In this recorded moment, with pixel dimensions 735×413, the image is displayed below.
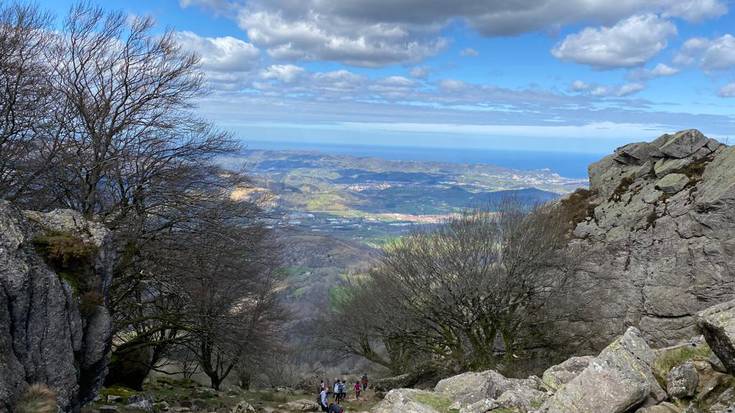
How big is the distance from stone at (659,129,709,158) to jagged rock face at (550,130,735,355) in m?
0.06

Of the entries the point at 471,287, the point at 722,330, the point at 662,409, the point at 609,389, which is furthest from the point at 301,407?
the point at 722,330

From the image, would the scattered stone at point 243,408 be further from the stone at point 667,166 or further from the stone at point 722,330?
the stone at point 667,166

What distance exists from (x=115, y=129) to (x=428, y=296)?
1818 cm

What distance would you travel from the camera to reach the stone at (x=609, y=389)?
9406mm

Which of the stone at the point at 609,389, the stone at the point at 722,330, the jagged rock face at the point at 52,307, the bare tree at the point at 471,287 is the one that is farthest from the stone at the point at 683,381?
the bare tree at the point at 471,287

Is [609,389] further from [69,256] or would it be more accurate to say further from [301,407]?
[301,407]

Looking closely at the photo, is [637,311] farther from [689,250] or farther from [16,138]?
[16,138]

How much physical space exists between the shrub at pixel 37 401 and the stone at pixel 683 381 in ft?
43.9

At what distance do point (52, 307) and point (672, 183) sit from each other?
1492 inches

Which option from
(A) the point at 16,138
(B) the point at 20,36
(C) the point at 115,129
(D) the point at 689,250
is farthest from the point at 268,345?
(D) the point at 689,250

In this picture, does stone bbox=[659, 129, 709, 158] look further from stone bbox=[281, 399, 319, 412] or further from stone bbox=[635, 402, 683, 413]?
stone bbox=[635, 402, 683, 413]

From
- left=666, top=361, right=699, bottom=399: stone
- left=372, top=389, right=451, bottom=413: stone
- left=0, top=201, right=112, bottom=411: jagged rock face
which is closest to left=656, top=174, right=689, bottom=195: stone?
left=666, top=361, right=699, bottom=399: stone

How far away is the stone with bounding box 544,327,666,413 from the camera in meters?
9.41

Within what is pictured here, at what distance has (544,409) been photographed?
384 inches
